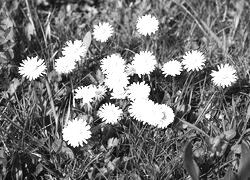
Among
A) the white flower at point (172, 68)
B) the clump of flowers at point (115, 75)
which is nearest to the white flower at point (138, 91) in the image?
the clump of flowers at point (115, 75)

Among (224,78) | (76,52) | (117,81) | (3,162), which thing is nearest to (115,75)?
(117,81)

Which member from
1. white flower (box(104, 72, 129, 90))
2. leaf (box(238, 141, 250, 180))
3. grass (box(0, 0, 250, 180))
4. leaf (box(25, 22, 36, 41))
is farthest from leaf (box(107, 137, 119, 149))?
leaf (box(25, 22, 36, 41))

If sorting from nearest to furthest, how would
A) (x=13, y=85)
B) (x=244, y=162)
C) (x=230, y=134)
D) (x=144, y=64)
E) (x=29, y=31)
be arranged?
1. (x=244, y=162)
2. (x=230, y=134)
3. (x=144, y=64)
4. (x=13, y=85)
5. (x=29, y=31)

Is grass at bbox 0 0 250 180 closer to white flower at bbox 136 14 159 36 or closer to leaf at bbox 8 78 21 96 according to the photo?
leaf at bbox 8 78 21 96

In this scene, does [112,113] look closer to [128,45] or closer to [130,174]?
[130,174]

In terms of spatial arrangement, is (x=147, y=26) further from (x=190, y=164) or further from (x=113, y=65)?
(x=190, y=164)

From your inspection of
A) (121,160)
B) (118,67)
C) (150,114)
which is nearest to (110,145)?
(121,160)

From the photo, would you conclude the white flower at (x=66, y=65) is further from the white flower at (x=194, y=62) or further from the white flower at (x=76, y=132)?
the white flower at (x=194, y=62)
